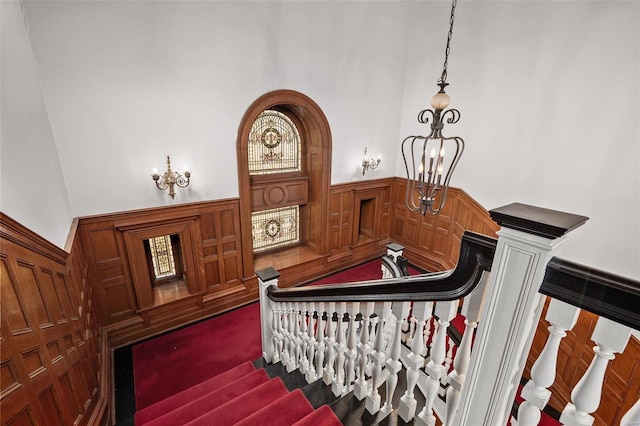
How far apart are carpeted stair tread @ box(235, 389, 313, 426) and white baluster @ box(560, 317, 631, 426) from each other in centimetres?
148

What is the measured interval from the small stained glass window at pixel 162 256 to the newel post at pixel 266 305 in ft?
7.05

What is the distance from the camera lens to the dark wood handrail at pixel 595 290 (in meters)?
0.58

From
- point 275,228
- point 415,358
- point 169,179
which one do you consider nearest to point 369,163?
point 275,228

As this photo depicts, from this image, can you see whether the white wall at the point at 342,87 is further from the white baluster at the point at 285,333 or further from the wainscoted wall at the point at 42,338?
the white baluster at the point at 285,333

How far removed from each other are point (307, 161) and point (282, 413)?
3921 mm

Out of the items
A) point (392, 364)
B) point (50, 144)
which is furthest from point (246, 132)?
point (392, 364)

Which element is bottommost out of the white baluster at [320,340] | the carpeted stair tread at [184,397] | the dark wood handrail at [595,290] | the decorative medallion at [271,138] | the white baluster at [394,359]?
the carpeted stair tread at [184,397]

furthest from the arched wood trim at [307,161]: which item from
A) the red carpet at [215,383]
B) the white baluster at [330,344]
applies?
the white baluster at [330,344]

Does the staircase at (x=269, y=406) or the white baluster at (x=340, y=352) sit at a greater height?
the white baluster at (x=340, y=352)

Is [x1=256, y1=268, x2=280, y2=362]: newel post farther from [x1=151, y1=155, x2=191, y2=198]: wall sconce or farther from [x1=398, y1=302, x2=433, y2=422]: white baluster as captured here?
[x1=151, y1=155, x2=191, y2=198]: wall sconce

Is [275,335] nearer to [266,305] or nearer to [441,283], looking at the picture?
[266,305]

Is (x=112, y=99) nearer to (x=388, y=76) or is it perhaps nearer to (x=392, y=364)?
(x=392, y=364)

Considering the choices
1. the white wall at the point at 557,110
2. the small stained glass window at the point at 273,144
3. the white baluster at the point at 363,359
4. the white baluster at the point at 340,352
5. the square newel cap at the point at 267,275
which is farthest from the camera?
the small stained glass window at the point at 273,144

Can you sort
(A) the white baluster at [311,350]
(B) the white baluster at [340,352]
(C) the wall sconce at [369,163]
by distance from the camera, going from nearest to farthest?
(B) the white baluster at [340,352]
(A) the white baluster at [311,350]
(C) the wall sconce at [369,163]
